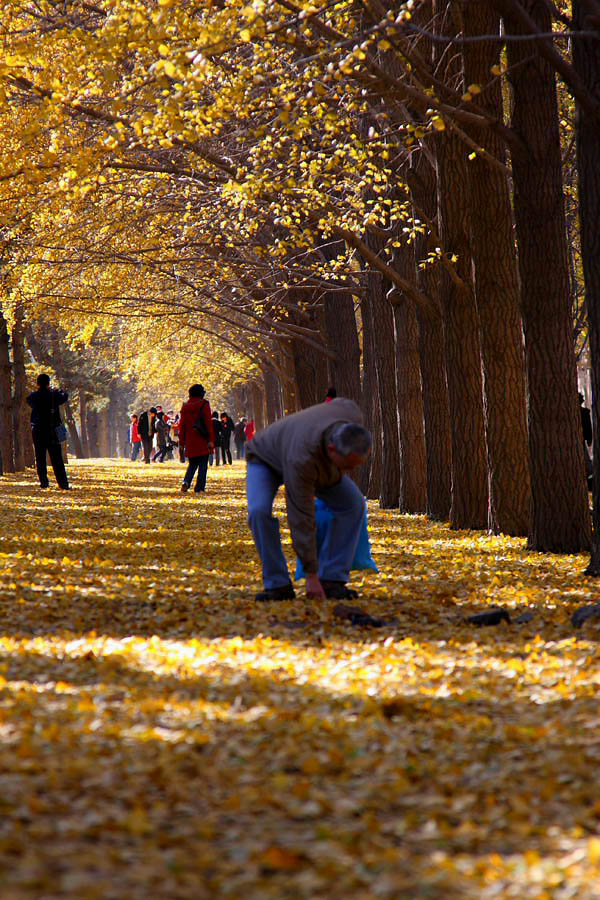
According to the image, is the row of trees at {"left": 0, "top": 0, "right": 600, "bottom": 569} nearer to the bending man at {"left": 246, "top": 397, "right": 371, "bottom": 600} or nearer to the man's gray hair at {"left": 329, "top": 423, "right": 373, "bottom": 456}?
the bending man at {"left": 246, "top": 397, "right": 371, "bottom": 600}

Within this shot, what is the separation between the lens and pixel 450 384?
15.1 m

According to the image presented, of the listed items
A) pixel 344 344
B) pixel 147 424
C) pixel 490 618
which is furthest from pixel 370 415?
pixel 147 424

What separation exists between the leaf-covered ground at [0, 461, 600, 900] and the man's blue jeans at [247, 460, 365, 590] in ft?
1.13

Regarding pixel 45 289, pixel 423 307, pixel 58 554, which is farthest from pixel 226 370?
pixel 58 554

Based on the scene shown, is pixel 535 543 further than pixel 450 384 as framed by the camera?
No

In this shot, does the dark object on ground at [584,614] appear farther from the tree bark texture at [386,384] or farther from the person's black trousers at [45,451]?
the person's black trousers at [45,451]

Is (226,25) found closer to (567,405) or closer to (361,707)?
(567,405)

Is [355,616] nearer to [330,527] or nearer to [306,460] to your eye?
[330,527]

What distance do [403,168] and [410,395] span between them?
3776 mm

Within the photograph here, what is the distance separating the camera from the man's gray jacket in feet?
24.8

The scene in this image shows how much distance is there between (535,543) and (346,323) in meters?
11.4

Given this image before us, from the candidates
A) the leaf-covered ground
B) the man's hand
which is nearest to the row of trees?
the man's hand

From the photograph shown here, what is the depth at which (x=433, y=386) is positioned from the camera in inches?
662

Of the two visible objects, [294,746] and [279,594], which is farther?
[279,594]
